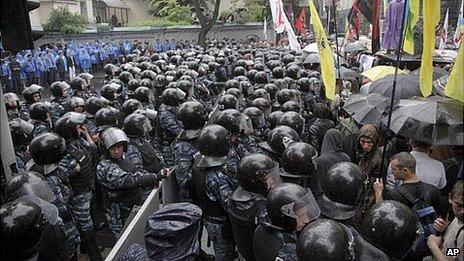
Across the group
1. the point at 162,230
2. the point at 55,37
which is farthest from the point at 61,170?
the point at 55,37

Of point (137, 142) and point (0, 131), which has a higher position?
point (0, 131)

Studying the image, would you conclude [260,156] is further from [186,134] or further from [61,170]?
[61,170]

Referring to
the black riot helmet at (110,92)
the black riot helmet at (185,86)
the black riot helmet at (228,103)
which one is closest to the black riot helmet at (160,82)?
the black riot helmet at (185,86)

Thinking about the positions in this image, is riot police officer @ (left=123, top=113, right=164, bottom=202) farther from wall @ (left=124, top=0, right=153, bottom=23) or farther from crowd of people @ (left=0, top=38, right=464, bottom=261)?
wall @ (left=124, top=0, right=153, bottom=23)

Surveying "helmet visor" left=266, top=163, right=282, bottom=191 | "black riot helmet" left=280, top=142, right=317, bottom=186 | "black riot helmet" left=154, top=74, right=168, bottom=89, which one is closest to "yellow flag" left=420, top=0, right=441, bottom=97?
"black riot helmet" left=280, top=142, right=317, bottom=186

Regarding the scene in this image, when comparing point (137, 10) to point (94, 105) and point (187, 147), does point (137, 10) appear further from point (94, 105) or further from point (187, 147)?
point (187, 147)

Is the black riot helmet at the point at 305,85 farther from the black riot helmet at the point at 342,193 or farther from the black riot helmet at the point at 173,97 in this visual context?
the black riot helmet at the point at 342,193

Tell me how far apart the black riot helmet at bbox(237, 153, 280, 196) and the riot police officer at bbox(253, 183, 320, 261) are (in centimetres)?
47

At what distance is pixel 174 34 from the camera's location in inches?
1351

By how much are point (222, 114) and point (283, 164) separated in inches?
53.4

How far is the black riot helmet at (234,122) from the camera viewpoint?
16.4ft

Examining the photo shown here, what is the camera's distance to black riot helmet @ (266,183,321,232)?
2865mm

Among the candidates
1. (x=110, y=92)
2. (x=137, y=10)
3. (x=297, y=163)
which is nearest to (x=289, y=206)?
(x=297, y=163)

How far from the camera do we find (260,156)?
141 inches
